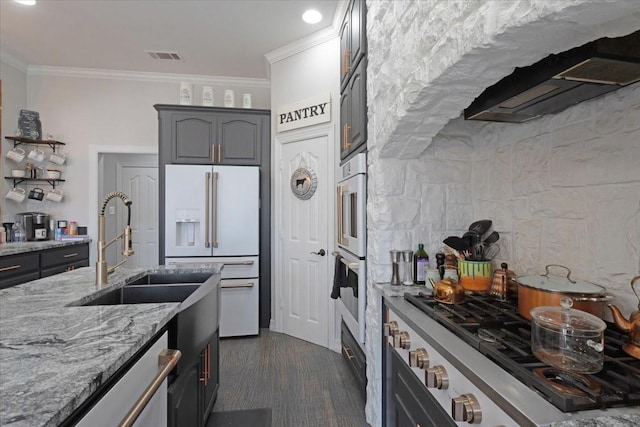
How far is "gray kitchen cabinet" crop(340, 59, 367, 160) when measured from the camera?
82.8 inches

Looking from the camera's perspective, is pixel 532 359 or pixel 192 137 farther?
pixel 192 137

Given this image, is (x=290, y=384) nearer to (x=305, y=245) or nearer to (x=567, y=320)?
(x=305, y=245)

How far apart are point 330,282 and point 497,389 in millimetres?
2461

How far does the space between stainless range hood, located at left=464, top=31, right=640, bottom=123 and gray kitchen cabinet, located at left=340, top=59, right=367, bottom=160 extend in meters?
0.75

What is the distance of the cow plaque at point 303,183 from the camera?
3.38 m

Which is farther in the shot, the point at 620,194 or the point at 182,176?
the point at 182,176

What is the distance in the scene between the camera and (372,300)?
1.90 m

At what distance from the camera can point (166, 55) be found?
3.86 m

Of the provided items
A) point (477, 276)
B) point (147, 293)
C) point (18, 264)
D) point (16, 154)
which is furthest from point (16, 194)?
point (477, 276)

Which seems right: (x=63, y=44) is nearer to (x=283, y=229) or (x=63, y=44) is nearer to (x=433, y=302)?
(x=283, y=229)

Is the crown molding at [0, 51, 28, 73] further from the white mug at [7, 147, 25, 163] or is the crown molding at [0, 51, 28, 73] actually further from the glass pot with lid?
the glass pot with lid

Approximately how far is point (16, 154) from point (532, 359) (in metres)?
5.15

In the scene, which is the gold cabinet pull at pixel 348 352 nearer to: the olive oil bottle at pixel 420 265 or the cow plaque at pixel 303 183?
the olive oil bottle at pixel 420 265

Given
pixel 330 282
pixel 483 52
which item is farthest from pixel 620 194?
pixel 330 282
